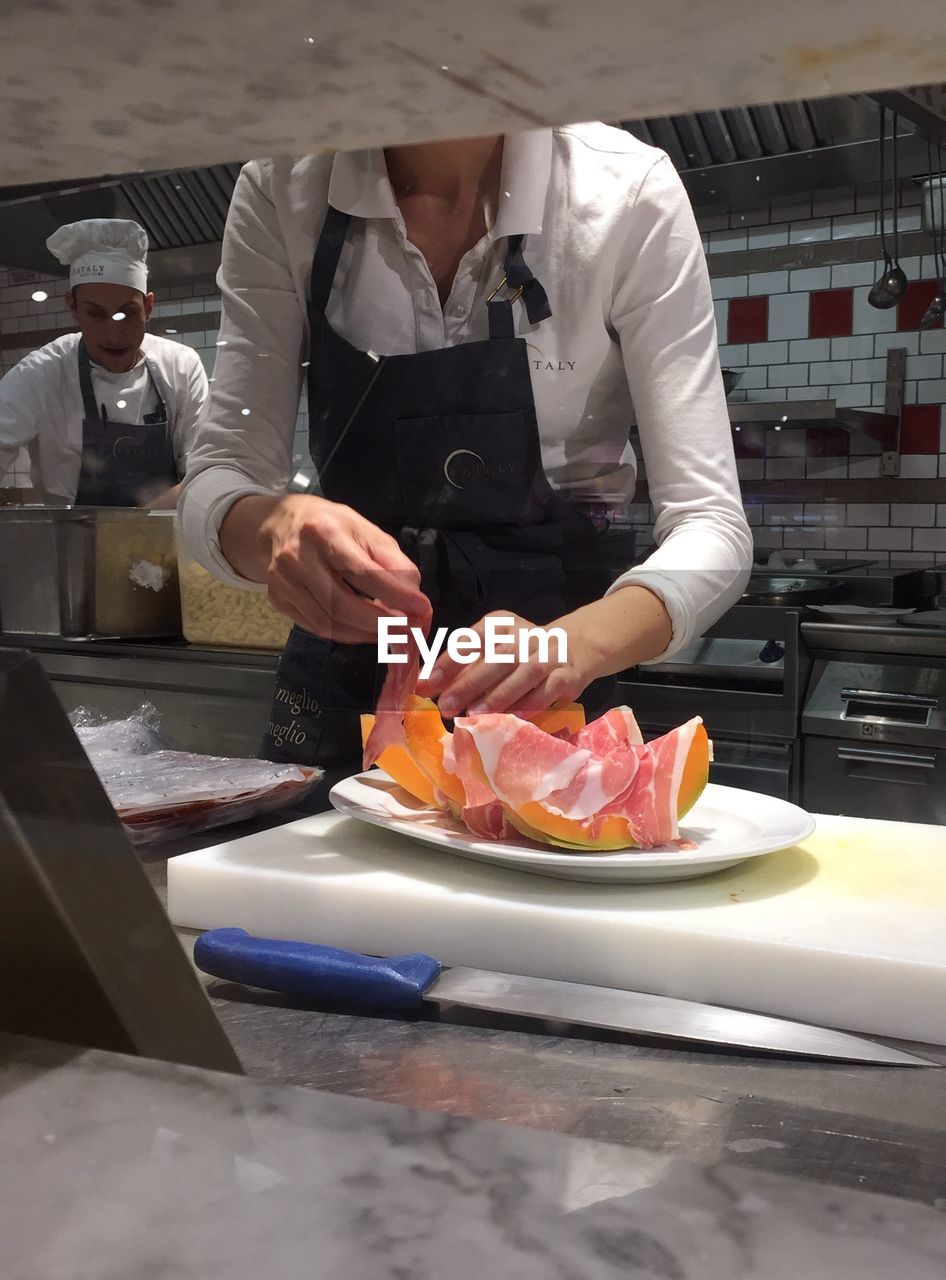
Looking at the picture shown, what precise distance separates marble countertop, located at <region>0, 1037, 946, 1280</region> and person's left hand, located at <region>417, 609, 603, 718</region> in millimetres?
199

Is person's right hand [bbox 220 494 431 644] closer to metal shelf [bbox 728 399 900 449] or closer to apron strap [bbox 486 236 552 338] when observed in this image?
apron strap [bbox 486 236 552 338]

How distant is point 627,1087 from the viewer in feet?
1.17

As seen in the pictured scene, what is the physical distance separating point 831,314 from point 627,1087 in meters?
0.60

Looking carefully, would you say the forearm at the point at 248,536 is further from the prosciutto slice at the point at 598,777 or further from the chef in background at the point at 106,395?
the prosciutto slice at the point at 598,777

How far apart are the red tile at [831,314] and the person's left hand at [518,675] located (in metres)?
0.37

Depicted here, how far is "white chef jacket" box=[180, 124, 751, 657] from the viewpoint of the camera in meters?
0.41

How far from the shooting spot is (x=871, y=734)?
2.11 ft

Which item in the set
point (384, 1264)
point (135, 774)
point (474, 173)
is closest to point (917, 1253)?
point (384, 1264)

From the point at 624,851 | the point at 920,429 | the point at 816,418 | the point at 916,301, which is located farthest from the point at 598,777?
the point at 920,429

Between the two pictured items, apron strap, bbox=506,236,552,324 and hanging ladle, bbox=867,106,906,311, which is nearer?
apron strap, bbox=506,236,552,324

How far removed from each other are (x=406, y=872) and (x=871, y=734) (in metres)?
0.29

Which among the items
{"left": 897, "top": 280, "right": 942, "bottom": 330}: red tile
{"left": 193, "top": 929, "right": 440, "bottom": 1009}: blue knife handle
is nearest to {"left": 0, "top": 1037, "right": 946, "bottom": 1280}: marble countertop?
{"left": 193, "top": 929, "right": 440, "bottom": 1009}: blue knife handle

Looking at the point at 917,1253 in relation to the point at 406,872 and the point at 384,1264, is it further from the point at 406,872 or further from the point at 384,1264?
the point at 406,872

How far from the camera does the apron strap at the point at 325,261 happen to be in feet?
1.43
